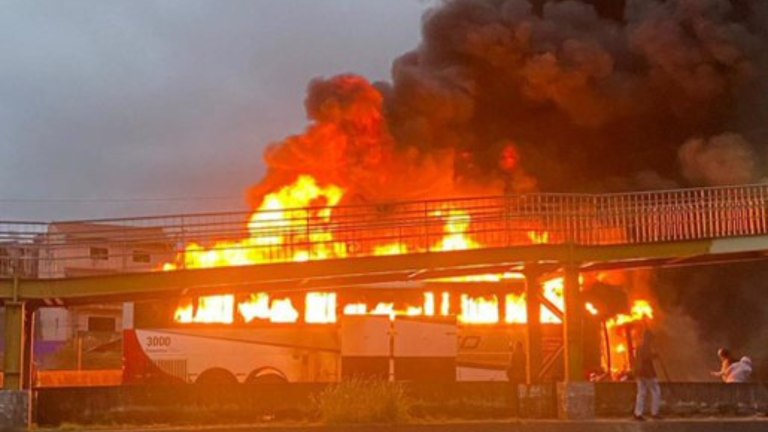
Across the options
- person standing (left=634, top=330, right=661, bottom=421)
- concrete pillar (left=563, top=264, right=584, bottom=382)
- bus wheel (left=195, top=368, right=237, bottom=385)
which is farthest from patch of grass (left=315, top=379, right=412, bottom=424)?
bus wheel (left=195, top=368, right=237, bottom=385)

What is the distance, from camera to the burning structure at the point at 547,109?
32344mm

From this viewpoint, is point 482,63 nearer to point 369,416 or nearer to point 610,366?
point 610,366

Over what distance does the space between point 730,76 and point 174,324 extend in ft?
70.5

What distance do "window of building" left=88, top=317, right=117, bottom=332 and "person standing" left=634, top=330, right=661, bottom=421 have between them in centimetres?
4028

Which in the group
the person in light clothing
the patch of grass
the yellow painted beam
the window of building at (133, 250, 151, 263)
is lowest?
the patch of grass

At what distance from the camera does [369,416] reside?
16.1 metres

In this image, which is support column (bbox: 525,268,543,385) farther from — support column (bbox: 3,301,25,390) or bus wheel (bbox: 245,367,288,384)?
support column (bbox: 3,301,25,390)

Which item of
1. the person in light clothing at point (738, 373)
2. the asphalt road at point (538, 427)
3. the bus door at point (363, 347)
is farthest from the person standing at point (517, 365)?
the person in light clothing at point (738, 373)

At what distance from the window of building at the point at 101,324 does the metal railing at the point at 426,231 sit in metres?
33.0

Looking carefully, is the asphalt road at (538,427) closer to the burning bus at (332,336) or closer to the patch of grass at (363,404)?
the patch of grass at (363,404)

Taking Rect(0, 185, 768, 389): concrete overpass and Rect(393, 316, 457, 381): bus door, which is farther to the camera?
Rect(393, 316, 457, 381): bus door

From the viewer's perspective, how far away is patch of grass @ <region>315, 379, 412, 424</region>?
16.1 meters

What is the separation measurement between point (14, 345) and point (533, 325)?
30.6 feet

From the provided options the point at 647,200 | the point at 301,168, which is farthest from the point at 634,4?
Answer: the point at 647,200
